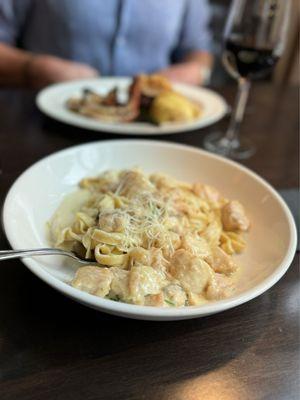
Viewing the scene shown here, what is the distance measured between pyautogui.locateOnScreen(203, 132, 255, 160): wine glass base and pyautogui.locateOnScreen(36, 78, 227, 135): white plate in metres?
0.05

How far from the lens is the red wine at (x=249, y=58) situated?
42.6 inches

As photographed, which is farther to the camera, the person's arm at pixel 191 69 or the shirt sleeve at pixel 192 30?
the shirt sleeve at pixel 192 30

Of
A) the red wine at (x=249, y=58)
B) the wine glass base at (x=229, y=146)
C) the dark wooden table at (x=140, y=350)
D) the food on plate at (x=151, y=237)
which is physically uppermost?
the red wine at (x=249, y=58)

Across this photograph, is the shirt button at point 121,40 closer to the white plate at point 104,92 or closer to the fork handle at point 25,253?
the white plate at point 104,92

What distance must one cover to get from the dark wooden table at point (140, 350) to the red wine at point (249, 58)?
613mm

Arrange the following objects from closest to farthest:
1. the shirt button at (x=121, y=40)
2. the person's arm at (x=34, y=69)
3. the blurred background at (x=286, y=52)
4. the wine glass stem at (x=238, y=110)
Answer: the wine glass stem at (x=238, y=110) → the person's arm at (x=34, y=69) → the shirt button at (x=121, y=40) → the blurred background at (x=286, y=52)

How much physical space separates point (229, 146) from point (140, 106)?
317mm

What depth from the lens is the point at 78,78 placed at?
1635mm

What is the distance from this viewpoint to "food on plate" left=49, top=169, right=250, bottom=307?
0.57 m

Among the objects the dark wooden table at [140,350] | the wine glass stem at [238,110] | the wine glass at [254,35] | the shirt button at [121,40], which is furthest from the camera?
the shirt button at [121,40]

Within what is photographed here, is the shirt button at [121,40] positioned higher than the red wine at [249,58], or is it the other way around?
the red wine at [249,58]

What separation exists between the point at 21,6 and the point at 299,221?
4.91 ft

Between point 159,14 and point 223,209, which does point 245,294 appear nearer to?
point 223,209

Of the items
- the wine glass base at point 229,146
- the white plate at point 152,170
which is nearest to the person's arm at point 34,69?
the wine glass base at point 229,146
